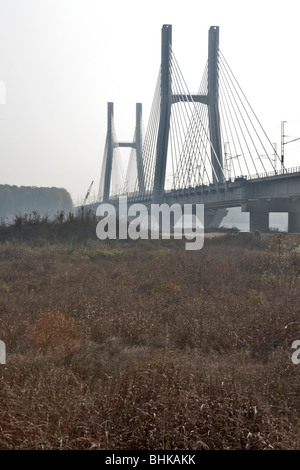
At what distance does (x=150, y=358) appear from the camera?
5645mm

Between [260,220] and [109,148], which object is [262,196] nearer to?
[260,220]

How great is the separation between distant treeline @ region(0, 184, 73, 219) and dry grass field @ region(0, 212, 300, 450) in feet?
400

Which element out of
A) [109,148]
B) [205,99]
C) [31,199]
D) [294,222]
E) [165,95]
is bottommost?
[294,222]

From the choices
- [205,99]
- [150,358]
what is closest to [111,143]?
[205,99]

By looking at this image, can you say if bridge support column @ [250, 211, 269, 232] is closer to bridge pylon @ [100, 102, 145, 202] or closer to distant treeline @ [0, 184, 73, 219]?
bridge pylon @ [100, 102, 145, 202]

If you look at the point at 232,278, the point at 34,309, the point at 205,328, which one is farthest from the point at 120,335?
the point at 232,278

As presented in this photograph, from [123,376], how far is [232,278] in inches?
314

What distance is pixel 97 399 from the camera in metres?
4.02

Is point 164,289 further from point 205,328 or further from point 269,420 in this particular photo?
point 269,420

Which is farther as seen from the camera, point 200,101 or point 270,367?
point 200,101

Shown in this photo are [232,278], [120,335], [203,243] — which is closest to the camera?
[120,335]

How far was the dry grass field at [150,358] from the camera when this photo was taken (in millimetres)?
3590

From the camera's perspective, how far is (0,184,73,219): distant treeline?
132m

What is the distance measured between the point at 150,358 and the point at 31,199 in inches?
5430
